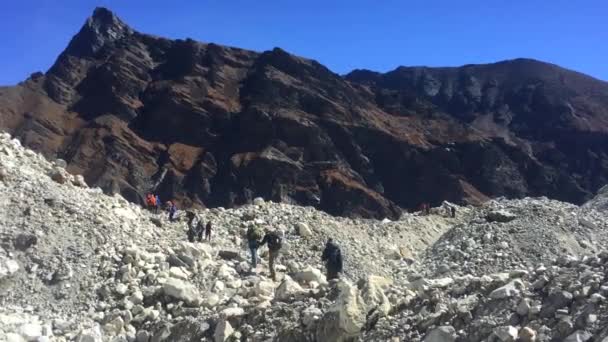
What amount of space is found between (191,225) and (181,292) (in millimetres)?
5135

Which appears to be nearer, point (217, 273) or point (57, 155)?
point (217, 273)

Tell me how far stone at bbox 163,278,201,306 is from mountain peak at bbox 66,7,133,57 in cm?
Result: 9099

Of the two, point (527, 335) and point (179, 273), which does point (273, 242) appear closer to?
point (179, 273)

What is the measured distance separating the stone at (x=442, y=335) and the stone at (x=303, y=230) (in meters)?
9.37

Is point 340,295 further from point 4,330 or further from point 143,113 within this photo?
point 143,113

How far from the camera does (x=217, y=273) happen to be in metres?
13.6

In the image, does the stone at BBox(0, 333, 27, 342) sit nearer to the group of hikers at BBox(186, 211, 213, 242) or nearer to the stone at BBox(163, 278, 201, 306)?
the stone at BBox(163, 278, 201, 306)

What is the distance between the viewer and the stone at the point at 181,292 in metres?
11.8

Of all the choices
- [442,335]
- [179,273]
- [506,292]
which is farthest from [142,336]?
[506,292]

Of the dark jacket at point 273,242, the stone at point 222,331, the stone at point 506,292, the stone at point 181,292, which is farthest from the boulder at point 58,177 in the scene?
the stone at point 506,292

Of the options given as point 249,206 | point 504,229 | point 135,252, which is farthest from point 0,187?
point 504,229

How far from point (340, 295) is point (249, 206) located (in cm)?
1023

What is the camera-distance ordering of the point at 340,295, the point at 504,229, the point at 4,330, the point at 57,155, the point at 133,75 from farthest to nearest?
1. the point at 133,75
2. the point at 57,155
3. the point at 504,229
4. the point at 4,330
5. the point at 340,295

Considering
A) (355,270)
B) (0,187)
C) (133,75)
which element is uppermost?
(133,75)
